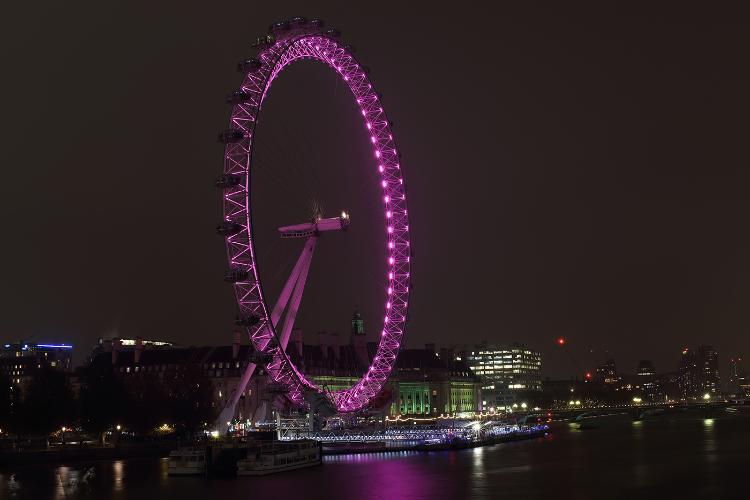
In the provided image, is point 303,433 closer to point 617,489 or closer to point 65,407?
point 65,407

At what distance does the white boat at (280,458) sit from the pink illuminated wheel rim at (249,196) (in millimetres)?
4114

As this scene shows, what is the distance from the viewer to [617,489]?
46.7 metres

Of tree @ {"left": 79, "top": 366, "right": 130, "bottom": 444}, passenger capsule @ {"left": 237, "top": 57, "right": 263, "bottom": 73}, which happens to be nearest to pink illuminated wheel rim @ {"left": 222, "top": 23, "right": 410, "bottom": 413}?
passenger capsule @ {"left": 237, "top": 57, "right": 263, "bottom": 73}

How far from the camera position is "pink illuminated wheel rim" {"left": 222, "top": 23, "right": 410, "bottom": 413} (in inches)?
2212

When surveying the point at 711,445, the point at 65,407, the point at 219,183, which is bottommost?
the point at 711,445

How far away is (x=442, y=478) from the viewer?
175ft

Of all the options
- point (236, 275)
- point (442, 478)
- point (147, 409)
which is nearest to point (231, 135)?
point (236, 275)

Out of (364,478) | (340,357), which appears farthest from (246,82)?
(340,357)

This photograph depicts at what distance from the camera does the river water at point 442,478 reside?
45.7 meters

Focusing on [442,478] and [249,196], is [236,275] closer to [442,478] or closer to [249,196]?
[249,196]

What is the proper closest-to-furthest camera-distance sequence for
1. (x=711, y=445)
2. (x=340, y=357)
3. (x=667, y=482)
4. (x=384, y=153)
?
1. (x=667, y=482)
2. (x=384, y=153)
3. (x=711, y=445)
4. (x=340, y=357)

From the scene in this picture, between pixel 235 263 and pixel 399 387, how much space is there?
90.8 metres

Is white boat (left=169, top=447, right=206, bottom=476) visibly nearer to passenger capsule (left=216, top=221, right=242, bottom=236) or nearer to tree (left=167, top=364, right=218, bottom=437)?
passenger capsule (left=216, top=221, right=242, bottom=236)

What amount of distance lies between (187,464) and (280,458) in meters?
5.47
